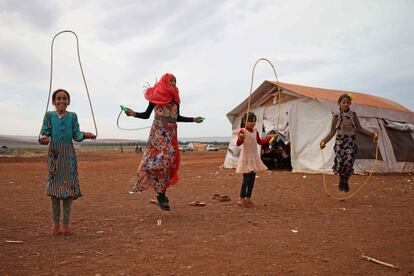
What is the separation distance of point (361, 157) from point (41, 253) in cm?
1076

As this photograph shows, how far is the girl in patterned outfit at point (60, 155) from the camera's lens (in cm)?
401

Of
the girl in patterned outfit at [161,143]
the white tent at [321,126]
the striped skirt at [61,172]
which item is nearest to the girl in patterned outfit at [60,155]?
the striped skirt at [61,172]

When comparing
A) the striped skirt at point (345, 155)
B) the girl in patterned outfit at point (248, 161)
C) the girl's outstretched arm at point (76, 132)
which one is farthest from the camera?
the striped skirt at point (345, 155)

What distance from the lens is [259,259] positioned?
3.10 metres

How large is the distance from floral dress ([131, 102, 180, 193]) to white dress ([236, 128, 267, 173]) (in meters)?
1.25

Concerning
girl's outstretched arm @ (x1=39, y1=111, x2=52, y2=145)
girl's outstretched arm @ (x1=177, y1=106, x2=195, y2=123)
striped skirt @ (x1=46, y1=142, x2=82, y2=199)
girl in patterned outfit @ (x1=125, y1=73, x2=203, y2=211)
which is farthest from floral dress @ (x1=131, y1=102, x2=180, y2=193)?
girl's outstretched arm @ (x1=39, y1=111, x2=52, y2=145)

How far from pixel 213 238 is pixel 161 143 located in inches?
74.6

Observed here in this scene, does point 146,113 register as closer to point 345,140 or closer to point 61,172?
point 61,172

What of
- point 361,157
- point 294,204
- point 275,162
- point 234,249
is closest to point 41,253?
point 234,249

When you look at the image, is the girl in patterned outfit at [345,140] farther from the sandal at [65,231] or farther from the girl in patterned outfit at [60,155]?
the sandal at [65,231]

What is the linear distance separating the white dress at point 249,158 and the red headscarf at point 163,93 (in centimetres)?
151

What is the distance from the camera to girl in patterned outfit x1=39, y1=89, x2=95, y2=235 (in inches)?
158

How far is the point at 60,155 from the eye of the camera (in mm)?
4074

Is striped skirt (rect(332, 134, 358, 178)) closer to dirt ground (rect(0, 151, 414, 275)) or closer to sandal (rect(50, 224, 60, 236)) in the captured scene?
dirt ground (rect(0, 151, 414, 275))
